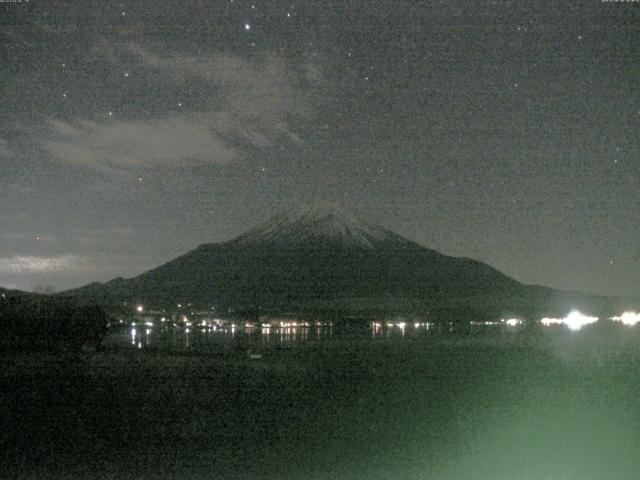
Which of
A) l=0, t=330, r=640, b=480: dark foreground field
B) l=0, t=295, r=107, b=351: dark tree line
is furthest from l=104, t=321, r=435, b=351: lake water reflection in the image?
l=0, t=330, r=640, b=480: dark foreground field

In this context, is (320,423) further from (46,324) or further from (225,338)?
(225,338)

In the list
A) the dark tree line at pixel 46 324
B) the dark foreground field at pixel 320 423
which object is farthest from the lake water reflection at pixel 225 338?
the dark foreground field at pixel 320 423

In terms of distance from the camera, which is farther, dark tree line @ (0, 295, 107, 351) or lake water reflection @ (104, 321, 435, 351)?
lake water reflection @ (104, 321, 435, 351)

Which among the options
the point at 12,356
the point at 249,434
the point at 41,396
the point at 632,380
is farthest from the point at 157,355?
the point at 249,434

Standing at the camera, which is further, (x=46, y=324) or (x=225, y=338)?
(x=225, y=338)

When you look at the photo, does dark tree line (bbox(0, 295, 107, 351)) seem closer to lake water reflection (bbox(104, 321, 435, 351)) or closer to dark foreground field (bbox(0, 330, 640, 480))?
lake water reflection (bbox(104, 321, 435, 351))

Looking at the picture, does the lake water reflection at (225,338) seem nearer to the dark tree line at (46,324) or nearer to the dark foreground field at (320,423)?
the dark tree line at (46,324)

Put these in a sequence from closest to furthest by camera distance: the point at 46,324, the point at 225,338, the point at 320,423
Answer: the point at 320,423 → the point at 46,324 → the point at 225,338

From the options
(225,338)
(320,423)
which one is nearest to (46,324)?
(225,338)

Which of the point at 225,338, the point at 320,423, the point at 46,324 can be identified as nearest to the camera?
the point at 320,423
